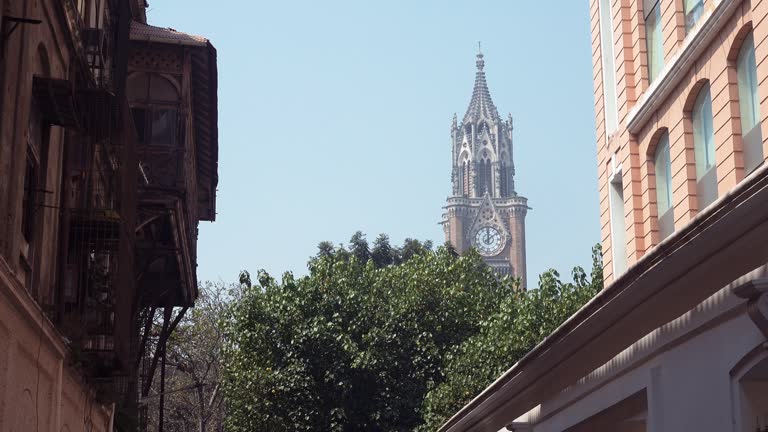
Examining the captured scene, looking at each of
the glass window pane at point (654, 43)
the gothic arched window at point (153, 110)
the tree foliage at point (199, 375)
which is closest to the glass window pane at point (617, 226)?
the glass window pane at point (654, 43)

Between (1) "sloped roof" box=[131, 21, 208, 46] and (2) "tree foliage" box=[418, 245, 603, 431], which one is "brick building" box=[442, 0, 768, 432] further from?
(2) "tree foliage" box=[418, 245, 603, 431]

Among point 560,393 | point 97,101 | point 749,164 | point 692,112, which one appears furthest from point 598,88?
point 97,101

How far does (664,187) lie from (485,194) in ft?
571

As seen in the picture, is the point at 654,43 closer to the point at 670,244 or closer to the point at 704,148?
the point at 704,148

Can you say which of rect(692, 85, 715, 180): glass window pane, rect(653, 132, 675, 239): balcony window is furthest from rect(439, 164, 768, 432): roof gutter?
rect(653, 132, 675, 239): balcony window

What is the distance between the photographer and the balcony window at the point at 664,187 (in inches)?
750

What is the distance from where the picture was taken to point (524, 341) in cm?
3909

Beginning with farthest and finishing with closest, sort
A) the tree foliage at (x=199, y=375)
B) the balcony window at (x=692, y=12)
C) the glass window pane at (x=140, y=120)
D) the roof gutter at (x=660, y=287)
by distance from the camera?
the tree foliage at (x=199, y=375)
the glass window pane at (x=140, y=120)
the balcony window at (x=692, y=12)
the roof gutter at (x=660, y=287)

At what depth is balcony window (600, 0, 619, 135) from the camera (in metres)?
21.9

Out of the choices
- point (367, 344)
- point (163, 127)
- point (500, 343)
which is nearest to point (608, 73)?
point (163, 127)

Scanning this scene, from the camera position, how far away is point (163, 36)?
21.7 meters

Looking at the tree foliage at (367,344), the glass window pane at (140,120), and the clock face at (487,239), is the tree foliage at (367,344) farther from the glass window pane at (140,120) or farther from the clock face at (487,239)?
the clock face at (487,239)

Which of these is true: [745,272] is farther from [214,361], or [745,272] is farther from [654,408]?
[214,361]

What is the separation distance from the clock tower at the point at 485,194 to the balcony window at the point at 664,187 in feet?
554
